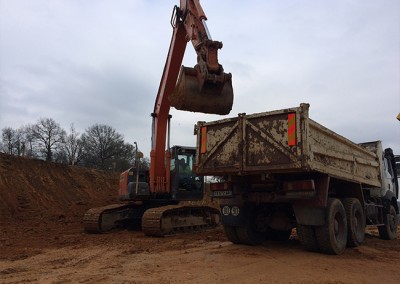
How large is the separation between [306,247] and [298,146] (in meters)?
2.12

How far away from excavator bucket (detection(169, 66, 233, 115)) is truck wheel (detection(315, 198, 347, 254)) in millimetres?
3190

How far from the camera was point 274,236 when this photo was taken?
952cm

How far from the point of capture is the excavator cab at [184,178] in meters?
12.1

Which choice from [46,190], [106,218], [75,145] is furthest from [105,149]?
[106,218]

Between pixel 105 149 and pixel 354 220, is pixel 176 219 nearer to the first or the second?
pixel 354 220

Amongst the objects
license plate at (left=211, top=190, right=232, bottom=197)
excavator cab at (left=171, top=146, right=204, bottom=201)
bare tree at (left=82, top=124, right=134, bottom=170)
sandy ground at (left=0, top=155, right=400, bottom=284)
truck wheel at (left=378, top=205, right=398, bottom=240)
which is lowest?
sandy ground at (left=0, top=155, right=400, bottom=284)

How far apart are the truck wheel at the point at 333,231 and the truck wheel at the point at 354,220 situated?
0.47 meters

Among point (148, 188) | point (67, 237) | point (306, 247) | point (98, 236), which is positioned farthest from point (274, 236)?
point (67, 237)

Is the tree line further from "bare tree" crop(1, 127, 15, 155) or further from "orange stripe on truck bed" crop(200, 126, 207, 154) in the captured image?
"orange stripe on truck bed" crop(200, 126, 207, 154)

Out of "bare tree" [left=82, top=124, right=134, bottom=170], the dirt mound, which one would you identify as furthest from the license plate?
"bare tree" [left=82, top=124, right=134, bottom=170]

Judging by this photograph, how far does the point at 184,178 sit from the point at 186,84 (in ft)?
14.6

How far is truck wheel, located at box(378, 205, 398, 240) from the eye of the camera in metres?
11.4

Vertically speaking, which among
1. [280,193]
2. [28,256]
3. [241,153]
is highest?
[241,153]

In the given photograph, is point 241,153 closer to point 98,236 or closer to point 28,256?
point 28,256
